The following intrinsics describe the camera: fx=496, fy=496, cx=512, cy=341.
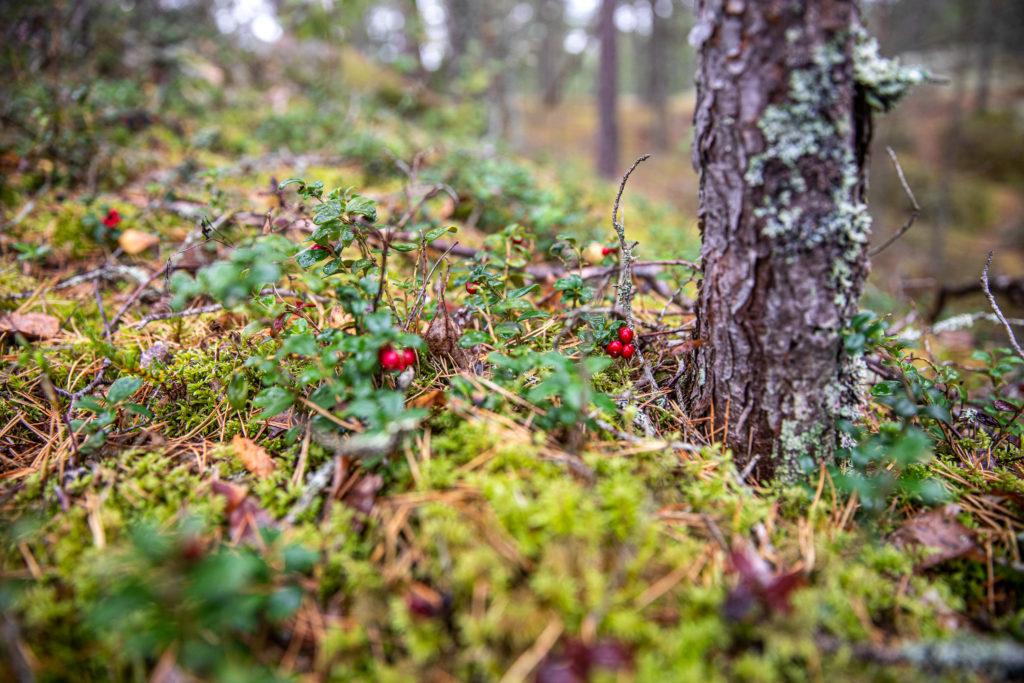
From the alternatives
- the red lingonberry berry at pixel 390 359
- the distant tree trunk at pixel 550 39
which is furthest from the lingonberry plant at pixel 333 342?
the distant tree trunk at pixel 550 39

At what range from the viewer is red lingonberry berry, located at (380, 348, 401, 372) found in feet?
5.51

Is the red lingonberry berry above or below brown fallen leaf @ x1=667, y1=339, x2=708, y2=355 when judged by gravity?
above

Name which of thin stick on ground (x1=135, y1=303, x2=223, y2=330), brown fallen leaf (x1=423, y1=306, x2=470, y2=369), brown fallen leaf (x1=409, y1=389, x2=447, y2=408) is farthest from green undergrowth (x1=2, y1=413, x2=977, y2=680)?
thin stick on ground (x1=135, y1=303, x2=223, y2=330)

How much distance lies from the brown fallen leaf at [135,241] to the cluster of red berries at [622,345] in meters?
3.03

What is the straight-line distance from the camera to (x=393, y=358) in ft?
5.53

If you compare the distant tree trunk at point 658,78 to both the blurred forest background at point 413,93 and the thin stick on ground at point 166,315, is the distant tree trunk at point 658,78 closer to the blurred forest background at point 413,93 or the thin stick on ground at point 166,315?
the blurred forest background at point 413,93

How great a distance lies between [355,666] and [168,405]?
153 centimetres

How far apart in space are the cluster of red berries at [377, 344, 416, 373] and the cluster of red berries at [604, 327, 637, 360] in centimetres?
86

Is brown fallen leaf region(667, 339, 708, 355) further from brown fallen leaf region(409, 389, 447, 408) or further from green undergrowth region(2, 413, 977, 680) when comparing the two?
brown fallen leaf region(409, 389, 447, 408)

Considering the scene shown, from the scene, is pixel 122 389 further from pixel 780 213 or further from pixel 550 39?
pixel 550 39

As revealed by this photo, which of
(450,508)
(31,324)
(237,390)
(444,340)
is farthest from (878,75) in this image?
(31,324)

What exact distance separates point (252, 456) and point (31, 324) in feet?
5.99

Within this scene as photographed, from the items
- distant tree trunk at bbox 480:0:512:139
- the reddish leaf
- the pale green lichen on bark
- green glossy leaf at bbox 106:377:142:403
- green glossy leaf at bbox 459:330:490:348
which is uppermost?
distant tree trunk at bbox 480:0:512:139

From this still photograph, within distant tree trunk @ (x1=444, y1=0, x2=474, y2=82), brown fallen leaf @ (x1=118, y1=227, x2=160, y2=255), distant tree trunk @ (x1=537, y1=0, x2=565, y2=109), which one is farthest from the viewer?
distant tree trunk @ (x1=537, y1=0, x2=565, y2=109)
